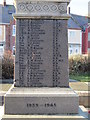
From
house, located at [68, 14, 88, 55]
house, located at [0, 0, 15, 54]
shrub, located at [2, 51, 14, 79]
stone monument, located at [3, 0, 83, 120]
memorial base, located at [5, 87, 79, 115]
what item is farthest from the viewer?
house, located at [68, 14, 88, 55]

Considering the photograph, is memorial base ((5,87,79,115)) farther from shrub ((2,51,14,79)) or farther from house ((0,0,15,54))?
house ((0,0,15,54))

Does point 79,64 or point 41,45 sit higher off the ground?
point 41,45

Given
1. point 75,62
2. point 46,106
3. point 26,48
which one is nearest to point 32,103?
point 46,106

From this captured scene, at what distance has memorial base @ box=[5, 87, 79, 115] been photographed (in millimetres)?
5230

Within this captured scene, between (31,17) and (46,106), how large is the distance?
1.84m

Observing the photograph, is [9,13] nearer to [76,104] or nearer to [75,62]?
[75,62]

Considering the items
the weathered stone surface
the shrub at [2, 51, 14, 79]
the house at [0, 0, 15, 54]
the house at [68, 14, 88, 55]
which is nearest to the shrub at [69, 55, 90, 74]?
the shrub at [2, 51, 14, 79]

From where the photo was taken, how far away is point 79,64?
79.3 ft

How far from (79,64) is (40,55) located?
62.1 feet

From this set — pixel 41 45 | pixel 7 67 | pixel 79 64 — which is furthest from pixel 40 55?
pixel 79 64

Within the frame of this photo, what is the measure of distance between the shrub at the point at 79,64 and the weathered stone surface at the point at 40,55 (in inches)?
721

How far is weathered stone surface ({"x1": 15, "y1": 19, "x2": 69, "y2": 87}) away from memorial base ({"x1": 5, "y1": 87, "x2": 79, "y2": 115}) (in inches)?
12.8

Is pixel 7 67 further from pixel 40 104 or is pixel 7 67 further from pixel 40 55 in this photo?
pixel 40 104

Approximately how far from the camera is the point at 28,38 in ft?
18.1
